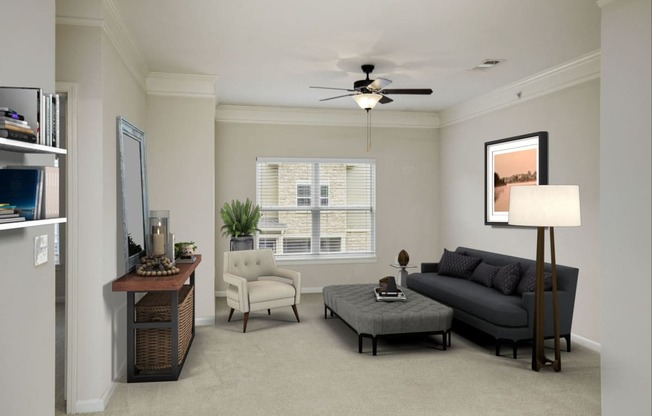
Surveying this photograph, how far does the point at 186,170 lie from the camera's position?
535 centimetres

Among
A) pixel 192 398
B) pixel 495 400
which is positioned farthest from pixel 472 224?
pixel 192 398

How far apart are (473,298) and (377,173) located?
10.9 feet

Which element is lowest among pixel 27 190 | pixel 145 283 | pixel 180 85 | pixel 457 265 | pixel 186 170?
pixel 457 265

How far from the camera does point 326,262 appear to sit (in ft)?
24.3

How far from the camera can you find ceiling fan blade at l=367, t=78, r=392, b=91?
4471mm

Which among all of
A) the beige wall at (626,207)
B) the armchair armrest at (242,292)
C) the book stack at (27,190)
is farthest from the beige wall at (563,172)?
the book stack at (27,190)

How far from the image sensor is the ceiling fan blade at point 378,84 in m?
4.47

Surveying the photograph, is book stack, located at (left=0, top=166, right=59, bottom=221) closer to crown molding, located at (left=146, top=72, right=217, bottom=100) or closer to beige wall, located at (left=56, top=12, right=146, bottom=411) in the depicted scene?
beige wall, located at (left=56, top=12, right=146, bottom=411)

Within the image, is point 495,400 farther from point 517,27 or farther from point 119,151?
point 119,151

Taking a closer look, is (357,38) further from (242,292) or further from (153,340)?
(153,340)

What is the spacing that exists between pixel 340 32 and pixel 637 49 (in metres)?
2.20

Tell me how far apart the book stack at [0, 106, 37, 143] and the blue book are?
14cm

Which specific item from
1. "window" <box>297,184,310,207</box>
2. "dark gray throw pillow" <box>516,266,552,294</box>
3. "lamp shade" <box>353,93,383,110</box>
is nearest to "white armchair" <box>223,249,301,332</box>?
"window" <box>297,184,310,207</box>

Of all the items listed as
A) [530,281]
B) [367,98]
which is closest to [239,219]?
[367,98]
